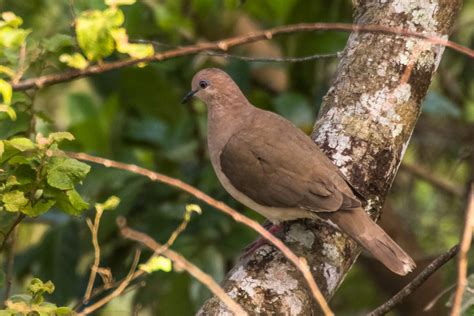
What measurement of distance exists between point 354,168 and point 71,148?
7.97ft

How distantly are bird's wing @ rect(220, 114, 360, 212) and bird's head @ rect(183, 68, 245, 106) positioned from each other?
1.52 ft

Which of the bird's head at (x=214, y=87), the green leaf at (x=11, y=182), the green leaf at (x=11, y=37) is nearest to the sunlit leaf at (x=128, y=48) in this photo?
the green leaf at (x=11, y=37)

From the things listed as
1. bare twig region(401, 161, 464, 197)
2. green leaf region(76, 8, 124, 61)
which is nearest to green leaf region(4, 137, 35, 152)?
green leaf region(76, 8, 124, 61)

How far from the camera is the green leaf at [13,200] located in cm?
303

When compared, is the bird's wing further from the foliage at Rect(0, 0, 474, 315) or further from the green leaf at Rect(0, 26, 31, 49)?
the green leaf at Rect(0, 26, 31, 49)

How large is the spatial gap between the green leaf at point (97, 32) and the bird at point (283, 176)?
1383 millimetres

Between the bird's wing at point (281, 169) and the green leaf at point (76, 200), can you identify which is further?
the bird's wing at point (281, 169)

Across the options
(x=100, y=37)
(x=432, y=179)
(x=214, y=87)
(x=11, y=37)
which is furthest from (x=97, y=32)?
(x=432, y=179)

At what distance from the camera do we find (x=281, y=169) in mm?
4223

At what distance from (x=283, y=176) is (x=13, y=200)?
58.4 inches

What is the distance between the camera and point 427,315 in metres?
6.77

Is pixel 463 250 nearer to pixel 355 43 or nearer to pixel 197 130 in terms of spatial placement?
pixel 355 43

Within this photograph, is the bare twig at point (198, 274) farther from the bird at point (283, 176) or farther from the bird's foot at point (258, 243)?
the bird at point (283, 176)

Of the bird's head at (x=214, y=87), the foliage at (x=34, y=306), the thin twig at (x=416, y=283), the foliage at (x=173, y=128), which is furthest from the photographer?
the foliage at (x=173, y=128)
